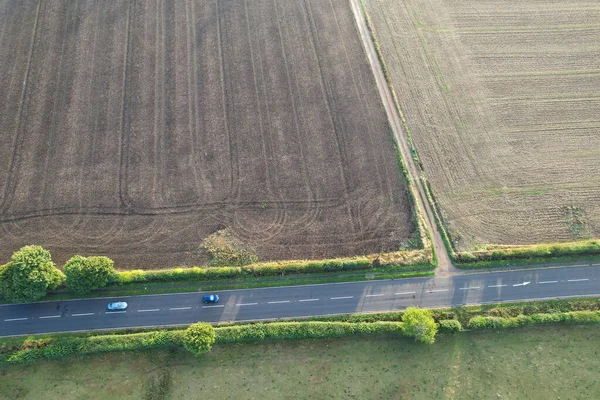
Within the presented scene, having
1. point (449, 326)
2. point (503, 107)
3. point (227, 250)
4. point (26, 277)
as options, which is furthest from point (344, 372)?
point (503, 107)

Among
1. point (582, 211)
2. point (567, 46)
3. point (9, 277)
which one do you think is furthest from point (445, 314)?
point (567, 46)

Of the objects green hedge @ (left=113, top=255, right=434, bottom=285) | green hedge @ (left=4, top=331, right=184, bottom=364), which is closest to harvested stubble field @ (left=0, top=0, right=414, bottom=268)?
Result: green hedge @ (left=113, top=255, right=434, bottom=285)

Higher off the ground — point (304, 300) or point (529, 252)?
point (304, 300)

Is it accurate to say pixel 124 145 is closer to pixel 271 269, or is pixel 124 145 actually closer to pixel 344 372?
pixel 271 269

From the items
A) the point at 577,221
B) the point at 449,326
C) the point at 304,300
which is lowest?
the point at 449,326

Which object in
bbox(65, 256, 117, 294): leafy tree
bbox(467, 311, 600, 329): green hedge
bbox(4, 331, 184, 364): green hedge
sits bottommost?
bbox(467, 311, 600, 329): green hedge

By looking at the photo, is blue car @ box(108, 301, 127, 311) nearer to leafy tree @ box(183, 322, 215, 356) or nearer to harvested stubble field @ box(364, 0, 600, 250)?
leafy tree @ box(183, 322, 215, 356)
